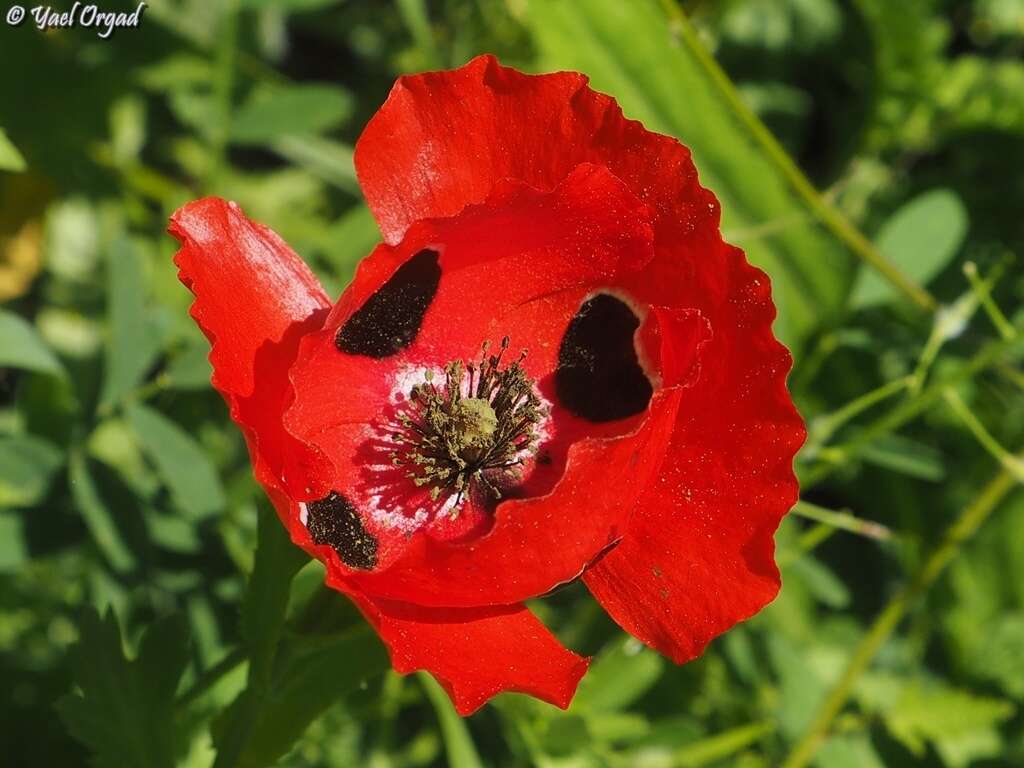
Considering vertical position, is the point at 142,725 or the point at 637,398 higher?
the point at 142,725

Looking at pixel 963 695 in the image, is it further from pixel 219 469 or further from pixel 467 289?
pixel 219 469

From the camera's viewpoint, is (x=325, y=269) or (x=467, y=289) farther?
(x=325, y=269)

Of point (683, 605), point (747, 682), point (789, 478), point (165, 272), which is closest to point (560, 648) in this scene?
point (683, 605)

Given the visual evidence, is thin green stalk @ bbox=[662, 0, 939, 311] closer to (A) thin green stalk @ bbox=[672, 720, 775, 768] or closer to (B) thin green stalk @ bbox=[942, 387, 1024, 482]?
(B) thin green stalk @ bbox=[942, 387, 1024, 482]

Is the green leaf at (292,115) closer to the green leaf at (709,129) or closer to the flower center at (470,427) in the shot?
the green leaf at (709,129)

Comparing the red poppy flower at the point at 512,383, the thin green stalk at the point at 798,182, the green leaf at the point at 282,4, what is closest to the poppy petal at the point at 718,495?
the red poppy flower at the point at 512,383

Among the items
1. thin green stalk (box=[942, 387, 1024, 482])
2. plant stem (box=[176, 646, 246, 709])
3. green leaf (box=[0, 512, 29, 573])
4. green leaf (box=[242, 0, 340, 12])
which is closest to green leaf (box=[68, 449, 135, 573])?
green leaf (box=[0, 512, 29, 573])
